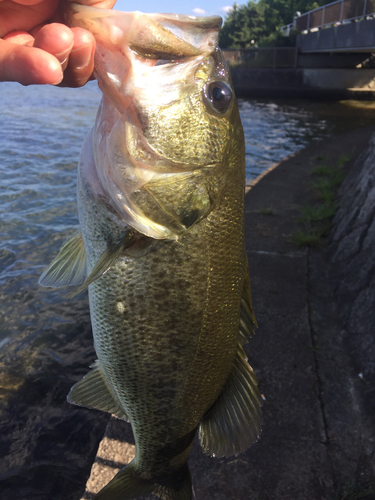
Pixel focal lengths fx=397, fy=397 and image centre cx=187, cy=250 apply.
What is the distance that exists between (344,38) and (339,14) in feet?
4.80

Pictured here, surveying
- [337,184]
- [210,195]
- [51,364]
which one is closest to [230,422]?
[210,195]

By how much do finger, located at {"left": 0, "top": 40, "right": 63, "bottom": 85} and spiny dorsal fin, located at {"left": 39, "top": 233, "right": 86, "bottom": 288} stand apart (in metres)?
0.89

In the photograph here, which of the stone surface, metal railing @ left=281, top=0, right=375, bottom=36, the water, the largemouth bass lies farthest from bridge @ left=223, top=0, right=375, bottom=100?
the largemouth bass

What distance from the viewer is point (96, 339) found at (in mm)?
1891

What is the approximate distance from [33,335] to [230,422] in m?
4.17

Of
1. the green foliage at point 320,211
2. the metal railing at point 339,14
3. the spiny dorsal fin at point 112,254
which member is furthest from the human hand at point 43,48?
the metal railing at point 339,14

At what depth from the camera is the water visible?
3.78 m

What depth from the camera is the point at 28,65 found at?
48.4 inches

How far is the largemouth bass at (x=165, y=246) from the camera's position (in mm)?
1487

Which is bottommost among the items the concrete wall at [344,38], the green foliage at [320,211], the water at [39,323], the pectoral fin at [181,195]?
the water at [39,323]

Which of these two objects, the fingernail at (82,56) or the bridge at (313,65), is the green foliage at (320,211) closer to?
the fingernail at (82,56)

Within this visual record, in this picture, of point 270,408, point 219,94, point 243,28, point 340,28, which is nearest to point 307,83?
point 340,28

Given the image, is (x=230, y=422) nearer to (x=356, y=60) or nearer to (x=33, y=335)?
(x=33, y=335)

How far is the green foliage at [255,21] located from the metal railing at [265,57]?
14916 mm
